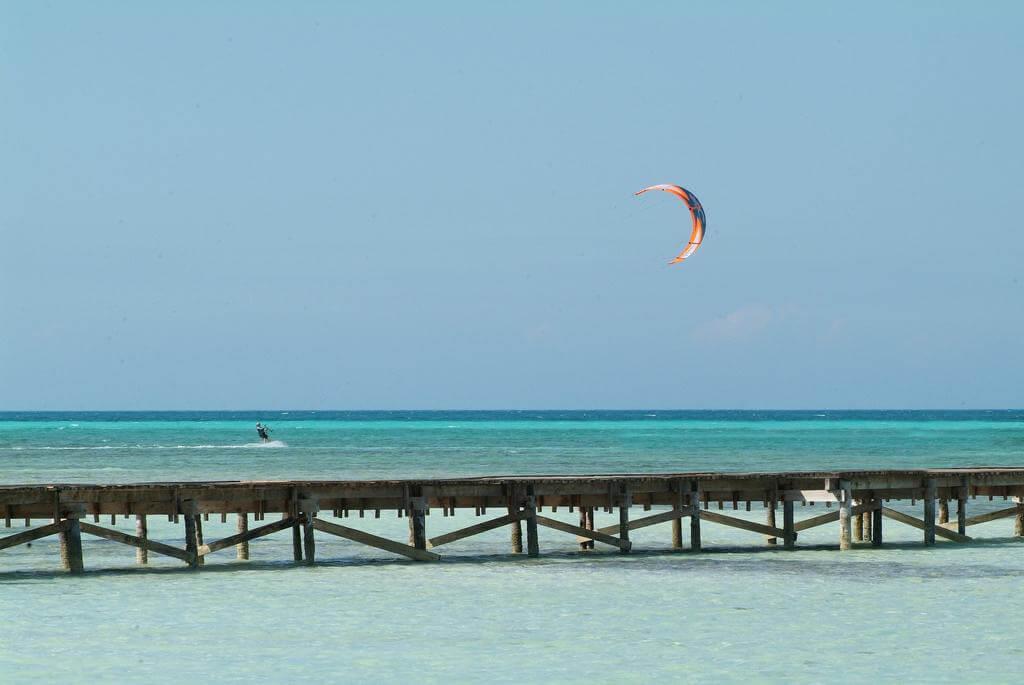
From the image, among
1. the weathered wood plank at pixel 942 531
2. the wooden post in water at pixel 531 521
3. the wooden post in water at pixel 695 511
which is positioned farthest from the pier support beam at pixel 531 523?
the weathered wood plank at pixel 942 531

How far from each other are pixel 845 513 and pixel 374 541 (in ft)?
29.2

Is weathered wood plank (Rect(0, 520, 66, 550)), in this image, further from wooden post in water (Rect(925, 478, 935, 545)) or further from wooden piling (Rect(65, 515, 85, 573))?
wooden post in water (Rect(925, 478, 935, 545))

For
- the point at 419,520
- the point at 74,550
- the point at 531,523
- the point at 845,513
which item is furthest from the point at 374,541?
the point at 845,513

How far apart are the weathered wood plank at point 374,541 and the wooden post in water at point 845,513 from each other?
762cm

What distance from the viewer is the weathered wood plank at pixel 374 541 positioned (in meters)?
27.1

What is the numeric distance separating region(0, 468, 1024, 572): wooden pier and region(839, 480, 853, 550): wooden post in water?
0.02 meters

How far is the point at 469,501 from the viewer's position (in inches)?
1125

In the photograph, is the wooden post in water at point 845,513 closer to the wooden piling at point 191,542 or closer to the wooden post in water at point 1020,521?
the wooden post in water at point 1020,521

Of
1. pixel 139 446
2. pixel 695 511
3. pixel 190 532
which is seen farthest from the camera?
pixel 139 446

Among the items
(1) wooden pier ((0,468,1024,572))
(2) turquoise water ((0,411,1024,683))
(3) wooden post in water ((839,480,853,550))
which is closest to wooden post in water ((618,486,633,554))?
(1) wooden pier ((0,468,1024,572))

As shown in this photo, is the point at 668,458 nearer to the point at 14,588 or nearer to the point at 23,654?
the point at 14,588

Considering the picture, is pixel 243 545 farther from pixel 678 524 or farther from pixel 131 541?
pixel 678 524

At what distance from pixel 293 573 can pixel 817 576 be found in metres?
8.66

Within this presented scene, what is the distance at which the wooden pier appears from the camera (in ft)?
85.3
